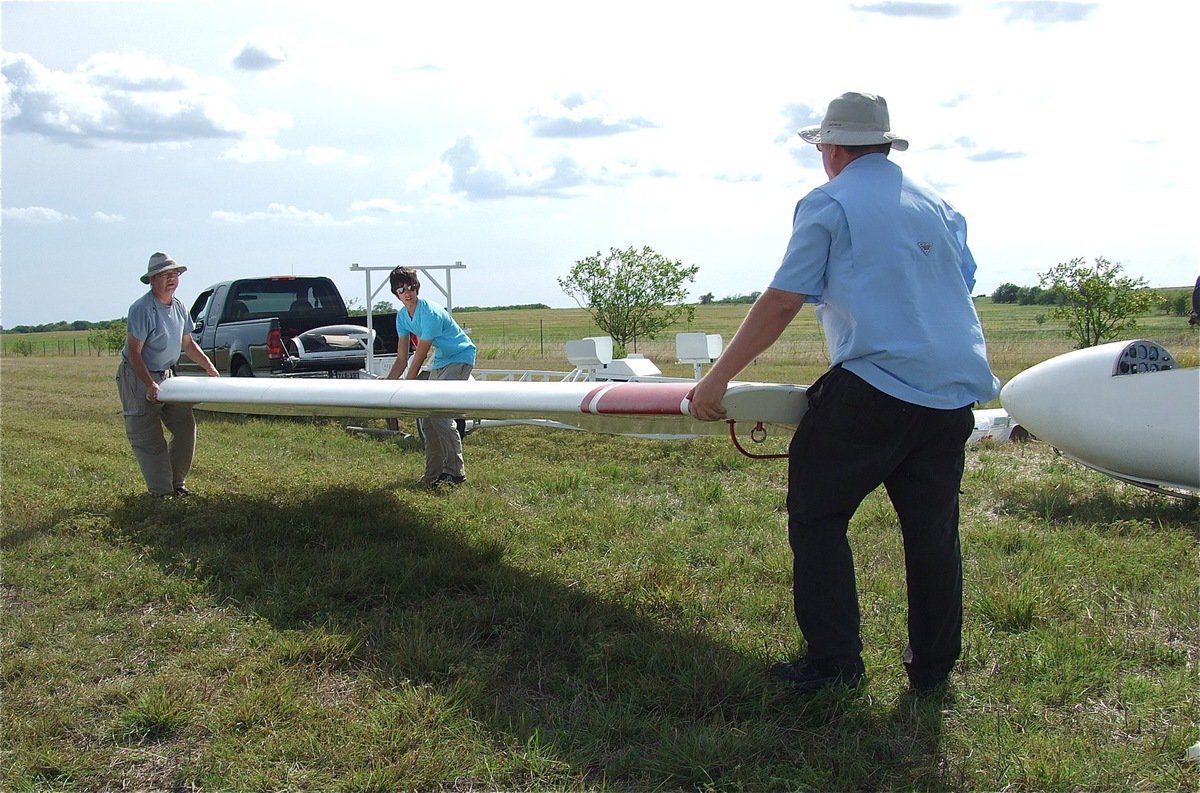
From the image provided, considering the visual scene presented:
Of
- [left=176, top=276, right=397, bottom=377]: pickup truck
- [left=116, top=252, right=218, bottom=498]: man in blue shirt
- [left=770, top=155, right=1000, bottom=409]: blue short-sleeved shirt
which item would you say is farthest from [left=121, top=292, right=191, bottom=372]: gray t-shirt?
[left=770, top=155, right=1000, bottom=409]: blue short-sleeved shirt

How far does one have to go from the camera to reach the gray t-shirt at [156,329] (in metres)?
6.62

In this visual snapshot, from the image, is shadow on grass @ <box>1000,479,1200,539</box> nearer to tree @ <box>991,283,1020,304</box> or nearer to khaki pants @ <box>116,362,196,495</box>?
khaki pants @ <box>116,362,196,495</box>

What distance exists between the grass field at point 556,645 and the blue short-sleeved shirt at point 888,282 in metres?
1.15

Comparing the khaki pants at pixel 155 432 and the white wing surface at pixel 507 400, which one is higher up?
the white wing surface at pixel 507 400

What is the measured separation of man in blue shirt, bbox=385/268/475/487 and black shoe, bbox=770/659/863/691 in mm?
4216

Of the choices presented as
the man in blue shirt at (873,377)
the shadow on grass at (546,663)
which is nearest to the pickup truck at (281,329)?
the shadow on grass at (546,663)

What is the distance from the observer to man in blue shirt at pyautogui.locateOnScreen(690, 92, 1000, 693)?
3119 millimetres

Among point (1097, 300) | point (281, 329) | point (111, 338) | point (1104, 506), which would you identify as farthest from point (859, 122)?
point (111, 338)

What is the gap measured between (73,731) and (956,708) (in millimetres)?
3015

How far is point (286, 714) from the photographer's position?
3301mm

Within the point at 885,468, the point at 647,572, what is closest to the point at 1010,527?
the point at 647,572

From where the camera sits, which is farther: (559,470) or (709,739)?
(559,470)

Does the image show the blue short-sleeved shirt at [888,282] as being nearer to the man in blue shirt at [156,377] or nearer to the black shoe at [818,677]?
→ the black shoe at [818,677]

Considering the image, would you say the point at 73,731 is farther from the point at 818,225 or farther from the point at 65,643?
the point at 818,225
